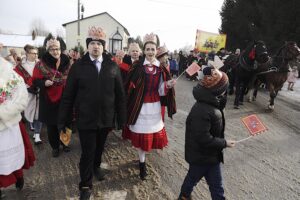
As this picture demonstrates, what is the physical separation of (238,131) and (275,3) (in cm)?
1507

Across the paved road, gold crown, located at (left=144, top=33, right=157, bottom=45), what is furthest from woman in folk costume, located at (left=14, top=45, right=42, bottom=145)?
gold crown, located at (left=144, top=33, right=157, bottom=45)

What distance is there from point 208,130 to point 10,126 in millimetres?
2246

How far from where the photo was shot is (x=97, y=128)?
11.7ft

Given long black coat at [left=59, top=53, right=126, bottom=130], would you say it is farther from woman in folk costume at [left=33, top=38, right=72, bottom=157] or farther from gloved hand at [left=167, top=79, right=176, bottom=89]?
woman in folk costume at [left=33, top=38, right=72, bottom=157]

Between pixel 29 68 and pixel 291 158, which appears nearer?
pixel 291 158

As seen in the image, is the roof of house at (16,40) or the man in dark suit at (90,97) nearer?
the man in dark suit at (90,97)

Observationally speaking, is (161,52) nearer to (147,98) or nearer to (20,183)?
(147,98)

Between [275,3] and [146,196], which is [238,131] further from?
[275,3]

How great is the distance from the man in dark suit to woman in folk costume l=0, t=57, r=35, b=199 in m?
0.50

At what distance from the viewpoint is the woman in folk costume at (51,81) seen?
477 cm

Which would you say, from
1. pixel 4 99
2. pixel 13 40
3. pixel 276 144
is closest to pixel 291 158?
pixel 276 144

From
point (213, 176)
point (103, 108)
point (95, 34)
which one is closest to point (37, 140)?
point (103, 108)

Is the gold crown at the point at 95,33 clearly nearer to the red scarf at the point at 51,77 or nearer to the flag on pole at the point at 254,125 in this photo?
the red scarf at the point at 51,77

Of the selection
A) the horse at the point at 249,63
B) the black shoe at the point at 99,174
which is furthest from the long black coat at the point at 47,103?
the horse at the point at 249,63
